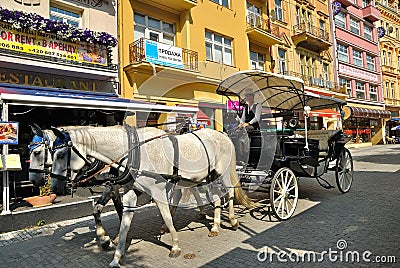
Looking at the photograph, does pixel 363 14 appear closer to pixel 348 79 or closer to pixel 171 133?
pixel 348 79

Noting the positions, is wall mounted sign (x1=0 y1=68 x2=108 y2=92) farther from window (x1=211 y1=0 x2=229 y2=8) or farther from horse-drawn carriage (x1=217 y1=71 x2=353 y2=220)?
window (x1=211 y1=0 x2=229 y2=8)

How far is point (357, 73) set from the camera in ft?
95.7

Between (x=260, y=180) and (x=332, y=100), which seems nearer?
(x=260, y=180)

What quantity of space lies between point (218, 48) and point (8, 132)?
469 inches

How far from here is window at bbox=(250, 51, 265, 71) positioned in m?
18.4

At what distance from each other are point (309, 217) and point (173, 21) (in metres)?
11.4

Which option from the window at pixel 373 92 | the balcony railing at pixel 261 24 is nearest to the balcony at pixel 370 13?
the window at pixel 373 92

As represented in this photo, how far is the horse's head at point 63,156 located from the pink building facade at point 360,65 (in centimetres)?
2625

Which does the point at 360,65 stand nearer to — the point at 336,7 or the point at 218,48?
the point at 336,7

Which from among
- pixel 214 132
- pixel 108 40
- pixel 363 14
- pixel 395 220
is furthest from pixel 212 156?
pixel 363 14

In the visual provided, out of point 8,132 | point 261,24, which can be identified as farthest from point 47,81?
point 261,24

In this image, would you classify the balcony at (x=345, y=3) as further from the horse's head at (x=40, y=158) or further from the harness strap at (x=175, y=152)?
the horse's head at (x=40, y=158)

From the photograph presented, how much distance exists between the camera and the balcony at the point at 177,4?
13109mm

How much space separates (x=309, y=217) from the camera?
5.50m
